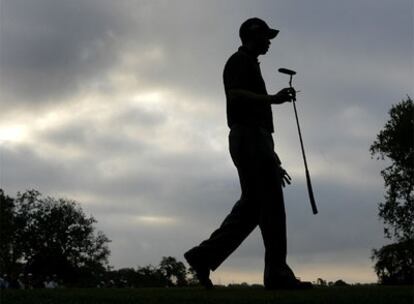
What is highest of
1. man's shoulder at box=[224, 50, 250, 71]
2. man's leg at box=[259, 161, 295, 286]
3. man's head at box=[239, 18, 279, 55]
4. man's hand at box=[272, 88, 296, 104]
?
man's head at box=[239, 18, 279, 55]

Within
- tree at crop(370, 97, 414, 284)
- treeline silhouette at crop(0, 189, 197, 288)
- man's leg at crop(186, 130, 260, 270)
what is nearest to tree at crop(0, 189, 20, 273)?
treeline silhouette at crop(0, 189, 197, 288)

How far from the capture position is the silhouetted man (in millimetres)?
10352

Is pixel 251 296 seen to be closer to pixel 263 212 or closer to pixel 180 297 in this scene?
pixel 180 297

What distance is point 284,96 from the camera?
32.9ft

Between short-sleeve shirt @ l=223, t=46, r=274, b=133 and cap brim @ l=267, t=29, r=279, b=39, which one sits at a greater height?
cap brim @ l=267, t=29, r=279, b=39

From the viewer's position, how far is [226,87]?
10750mm

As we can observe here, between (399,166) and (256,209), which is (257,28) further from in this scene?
(399,166)

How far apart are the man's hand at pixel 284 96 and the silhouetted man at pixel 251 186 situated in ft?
0.39

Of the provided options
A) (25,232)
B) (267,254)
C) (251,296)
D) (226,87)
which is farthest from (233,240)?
(25,232)

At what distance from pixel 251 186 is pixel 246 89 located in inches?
56.6

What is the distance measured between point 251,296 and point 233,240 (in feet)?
4.83

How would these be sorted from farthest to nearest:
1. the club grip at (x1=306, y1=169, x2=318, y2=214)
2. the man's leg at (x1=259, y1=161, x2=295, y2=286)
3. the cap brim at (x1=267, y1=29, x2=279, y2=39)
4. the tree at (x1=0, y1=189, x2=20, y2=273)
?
the tree at (x1=0, y1=189, x2=20, y2=273), the cap brim at (x1=267, y1=29, x2=279, y2=39), the man's leg at (x1=259, y1=161, x2=295, y2=286), the club grip at (x1=306, y1=169, x2=318, y2=214)

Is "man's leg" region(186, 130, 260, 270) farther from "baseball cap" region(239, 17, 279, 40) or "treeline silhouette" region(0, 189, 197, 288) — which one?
"treeline silhouette" region(0, 189, 197, 288)

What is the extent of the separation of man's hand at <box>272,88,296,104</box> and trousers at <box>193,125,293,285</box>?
25.1 inches
